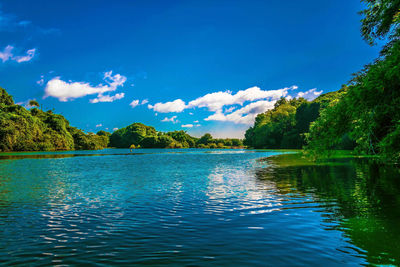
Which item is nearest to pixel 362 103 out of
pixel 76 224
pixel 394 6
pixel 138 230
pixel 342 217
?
pixel 342 217

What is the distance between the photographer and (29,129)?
4220 inches

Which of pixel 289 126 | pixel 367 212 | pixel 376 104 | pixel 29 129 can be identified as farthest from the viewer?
pixel 289 126

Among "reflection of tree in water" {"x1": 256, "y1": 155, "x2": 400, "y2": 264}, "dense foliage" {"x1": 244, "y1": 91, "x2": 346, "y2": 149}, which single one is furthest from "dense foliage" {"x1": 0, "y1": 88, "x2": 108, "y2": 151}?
"reflection of tree in water" {"x1": 256, "y1": 155, "x2": 400, "y2": 264}

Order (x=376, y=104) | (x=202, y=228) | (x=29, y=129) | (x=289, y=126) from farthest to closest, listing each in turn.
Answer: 1. (x=289, y=126)
2. (x=29, y=129)
3. (x=376, y=104)
4. (x=202, y=228)

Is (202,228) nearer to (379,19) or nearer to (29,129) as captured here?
(379,19)

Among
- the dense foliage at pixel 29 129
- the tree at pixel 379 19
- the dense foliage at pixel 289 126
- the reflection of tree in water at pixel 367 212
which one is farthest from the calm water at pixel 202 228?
the dense foliage at pixel 289 126

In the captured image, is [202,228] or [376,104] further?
Result: [376,104]

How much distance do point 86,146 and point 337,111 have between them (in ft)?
502

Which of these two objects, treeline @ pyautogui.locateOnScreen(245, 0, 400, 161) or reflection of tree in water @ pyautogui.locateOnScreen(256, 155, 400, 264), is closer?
reflection of tree in water @ pyautogui.locateOnScreen(256, 155, 400, 264)

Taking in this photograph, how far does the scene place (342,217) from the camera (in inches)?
468

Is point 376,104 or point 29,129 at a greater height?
point 29,129

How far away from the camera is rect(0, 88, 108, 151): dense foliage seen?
98.8 m

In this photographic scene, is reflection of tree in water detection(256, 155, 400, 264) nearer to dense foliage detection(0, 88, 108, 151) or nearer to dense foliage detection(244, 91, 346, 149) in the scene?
dense foliage detection(244, 91, 346, 149)

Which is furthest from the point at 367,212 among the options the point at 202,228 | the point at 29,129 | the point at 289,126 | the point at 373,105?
the point at 289,126
